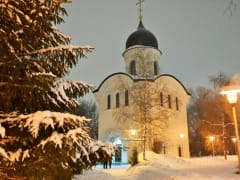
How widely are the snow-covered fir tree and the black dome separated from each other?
25.4m

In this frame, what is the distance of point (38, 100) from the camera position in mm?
4414

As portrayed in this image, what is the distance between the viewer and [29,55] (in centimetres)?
444

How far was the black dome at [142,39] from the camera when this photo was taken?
30.0 meters

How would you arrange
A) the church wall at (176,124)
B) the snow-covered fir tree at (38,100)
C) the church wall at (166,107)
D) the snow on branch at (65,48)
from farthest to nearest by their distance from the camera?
the church wall at (176,124), the church wall at (166,107), the snow on branch at (65,48), the snow-covered fir tree at (38,100)

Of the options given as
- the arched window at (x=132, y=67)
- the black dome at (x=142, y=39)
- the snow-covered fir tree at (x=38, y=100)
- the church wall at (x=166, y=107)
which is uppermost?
the black dome at (x=142, y=39)

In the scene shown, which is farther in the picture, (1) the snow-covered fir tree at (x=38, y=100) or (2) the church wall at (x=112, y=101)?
(2) the church wall at (x=112, y=101)

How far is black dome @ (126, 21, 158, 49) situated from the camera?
98.4 feet

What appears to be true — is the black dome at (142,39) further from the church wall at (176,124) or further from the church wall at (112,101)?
the church wall at (112,101)

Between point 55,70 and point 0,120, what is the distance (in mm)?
1324

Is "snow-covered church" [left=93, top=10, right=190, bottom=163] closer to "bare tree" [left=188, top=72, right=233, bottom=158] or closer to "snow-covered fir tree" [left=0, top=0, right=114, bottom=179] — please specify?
"bare tree" [left=188, top=72, right=233, bottom=158]

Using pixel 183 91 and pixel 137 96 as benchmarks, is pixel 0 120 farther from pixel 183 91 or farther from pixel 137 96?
pixel 183 91

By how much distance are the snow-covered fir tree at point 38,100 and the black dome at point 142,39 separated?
2538cm

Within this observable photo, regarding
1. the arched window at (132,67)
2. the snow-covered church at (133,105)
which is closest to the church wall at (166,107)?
the snow-covered church at (133,105)

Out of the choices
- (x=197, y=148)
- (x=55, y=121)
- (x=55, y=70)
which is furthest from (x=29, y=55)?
(x=197, y=148)
